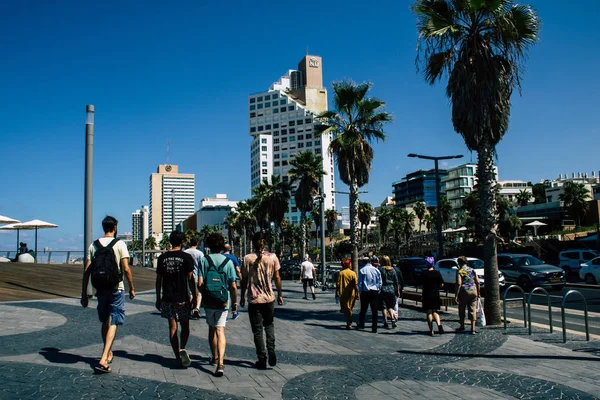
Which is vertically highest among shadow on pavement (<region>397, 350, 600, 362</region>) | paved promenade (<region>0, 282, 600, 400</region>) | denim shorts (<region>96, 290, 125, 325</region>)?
denim shorts (<region>96, 290, 125, 325</region>)

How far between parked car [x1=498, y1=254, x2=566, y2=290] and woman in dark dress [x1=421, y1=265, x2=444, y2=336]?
44.9 feet

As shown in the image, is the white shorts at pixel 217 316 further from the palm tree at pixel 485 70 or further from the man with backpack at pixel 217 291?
the palm tree at pixel 485 70

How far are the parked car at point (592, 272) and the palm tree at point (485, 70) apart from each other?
15.6 m

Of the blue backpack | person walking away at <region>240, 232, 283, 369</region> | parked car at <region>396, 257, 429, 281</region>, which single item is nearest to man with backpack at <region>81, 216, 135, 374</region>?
the blue backpack

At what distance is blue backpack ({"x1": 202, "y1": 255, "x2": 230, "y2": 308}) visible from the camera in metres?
6.54

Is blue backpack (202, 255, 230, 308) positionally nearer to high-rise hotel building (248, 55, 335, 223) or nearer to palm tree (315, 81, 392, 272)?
palm tree (315, 81, 392, 272)

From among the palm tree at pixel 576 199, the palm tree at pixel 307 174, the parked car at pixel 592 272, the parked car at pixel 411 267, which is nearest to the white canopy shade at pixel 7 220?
the palm tree at pixel 307 174

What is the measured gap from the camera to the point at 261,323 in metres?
6.95

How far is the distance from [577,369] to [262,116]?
149 meters

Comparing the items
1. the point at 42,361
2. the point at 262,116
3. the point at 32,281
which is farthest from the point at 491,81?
the point at 262,116

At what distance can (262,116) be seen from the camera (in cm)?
15300

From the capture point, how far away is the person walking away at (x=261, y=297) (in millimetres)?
6910

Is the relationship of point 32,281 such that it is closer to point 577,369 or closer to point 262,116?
point 577,369

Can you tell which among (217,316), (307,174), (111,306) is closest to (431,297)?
(217,316)
